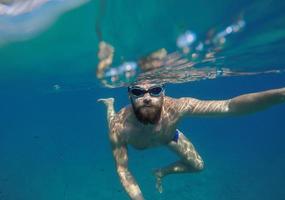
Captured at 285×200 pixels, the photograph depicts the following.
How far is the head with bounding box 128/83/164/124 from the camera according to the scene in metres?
9.60

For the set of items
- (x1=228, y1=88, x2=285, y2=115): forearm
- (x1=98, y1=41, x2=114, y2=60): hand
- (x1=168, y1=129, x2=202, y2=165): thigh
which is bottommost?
(x1=228, y1=88, x2=285, y2=115): forearm

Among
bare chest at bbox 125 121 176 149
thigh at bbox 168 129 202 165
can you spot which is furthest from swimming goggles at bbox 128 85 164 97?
thigh at bbox 168 129 202 165

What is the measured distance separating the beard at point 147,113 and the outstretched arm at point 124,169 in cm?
86

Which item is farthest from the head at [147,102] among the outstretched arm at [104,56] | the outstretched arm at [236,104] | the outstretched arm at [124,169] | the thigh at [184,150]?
the outstretched arm at [104,56]

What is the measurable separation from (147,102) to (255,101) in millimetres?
3356

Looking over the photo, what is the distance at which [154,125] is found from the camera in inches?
391

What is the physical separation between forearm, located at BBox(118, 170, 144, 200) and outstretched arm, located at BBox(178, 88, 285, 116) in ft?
8.18

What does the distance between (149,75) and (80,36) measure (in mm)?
5028

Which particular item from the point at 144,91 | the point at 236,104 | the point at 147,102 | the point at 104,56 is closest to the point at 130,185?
the point at 147,102

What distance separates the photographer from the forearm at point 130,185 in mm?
8398

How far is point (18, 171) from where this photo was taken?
4012 cm

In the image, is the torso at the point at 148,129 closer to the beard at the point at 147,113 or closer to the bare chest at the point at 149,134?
the bare chest at the point at 149,134

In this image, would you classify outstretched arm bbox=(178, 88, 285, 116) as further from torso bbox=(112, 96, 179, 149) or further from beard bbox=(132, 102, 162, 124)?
beard bbox=(132, 102, 162, 124)

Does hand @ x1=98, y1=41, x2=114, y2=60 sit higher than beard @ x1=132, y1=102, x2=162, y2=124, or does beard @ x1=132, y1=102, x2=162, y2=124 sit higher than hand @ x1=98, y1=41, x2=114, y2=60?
hand @ x1=98, y1=41, x2=114, y2=60
